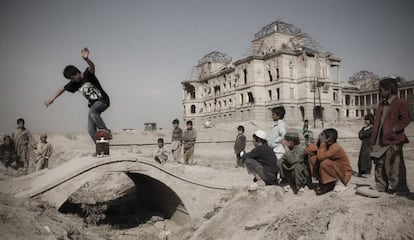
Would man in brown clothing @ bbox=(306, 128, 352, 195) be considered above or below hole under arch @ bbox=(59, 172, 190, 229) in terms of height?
above

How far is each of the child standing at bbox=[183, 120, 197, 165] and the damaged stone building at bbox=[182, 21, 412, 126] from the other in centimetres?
3146

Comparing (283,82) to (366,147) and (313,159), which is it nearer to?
(366,147)

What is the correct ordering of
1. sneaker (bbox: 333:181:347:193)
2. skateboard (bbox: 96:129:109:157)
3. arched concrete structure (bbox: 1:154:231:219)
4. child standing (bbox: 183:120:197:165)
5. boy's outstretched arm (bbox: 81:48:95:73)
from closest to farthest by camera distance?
boy's outstretched arm (bbox: 81:48:95:73) → sneaker (bbox: 333:181:347:193) → skateboard (bbox: 96:129:109:157) → arched concrete structure (bbox: 1:154:231:219) → child standing (bbox: 183:120:197:165)

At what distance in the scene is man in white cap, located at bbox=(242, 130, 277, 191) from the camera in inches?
285

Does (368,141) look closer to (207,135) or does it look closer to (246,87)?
(207,135)

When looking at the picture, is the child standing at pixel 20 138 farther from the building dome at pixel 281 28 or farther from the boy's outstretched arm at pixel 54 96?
the building dome at pixel 281 28

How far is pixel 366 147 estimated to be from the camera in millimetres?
9445

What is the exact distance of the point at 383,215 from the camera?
506 centimetres

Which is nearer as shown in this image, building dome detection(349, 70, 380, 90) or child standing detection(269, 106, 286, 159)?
child standing detection(269, 106, 286, 159)

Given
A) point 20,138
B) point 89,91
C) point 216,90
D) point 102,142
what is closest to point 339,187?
point 102,142

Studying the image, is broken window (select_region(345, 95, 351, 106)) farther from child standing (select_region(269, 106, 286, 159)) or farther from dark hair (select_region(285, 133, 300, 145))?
dark hair (select_region(285, 133, 300, 145))

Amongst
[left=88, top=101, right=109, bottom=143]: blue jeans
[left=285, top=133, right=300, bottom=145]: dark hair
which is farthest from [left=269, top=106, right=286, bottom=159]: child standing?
[left=88, top=101, right=109, bottom=143]: blue jeans

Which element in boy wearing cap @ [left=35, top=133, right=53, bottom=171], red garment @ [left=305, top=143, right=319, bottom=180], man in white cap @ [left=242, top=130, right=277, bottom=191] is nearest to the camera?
red garment @ [left=305, top=143, right=319, bottom=180]

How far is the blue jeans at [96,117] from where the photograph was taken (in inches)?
254
